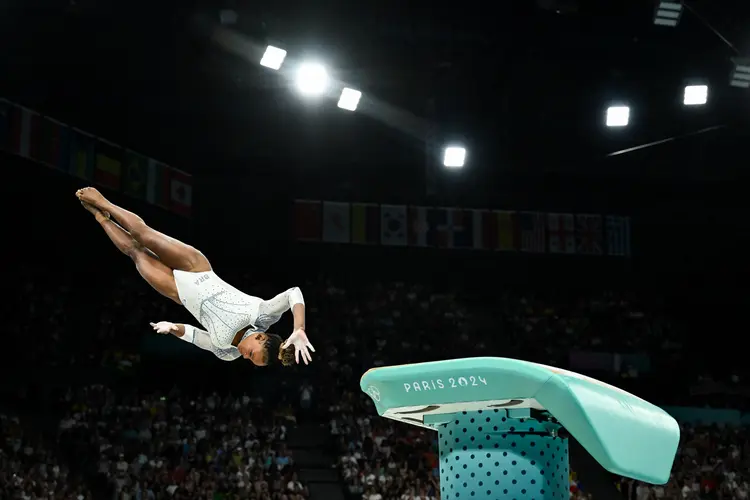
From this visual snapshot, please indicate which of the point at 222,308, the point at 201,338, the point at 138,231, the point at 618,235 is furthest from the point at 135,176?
the point at 222,308

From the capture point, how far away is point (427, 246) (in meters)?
20.6

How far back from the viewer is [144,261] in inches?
211

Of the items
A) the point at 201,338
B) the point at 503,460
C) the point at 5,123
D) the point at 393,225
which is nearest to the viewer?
the point at 503,460

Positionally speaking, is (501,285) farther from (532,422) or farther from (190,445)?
(532,422)

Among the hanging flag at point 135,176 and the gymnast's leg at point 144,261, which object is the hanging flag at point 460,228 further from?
the gymnast's leg at point 144,261

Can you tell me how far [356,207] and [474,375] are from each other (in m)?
17.0

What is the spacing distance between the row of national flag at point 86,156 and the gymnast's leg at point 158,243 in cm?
1118

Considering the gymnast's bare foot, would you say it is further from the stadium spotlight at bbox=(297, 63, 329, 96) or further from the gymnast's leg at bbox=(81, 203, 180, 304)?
the stadium spotlight at bbox=(297, 63, 329, 96)

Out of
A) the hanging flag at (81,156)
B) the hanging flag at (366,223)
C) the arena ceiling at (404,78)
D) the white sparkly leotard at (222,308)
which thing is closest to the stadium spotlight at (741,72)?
the arena ceiling at (404,78)

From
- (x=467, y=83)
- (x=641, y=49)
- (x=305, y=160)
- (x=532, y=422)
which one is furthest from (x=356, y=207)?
(x=532, y=422)

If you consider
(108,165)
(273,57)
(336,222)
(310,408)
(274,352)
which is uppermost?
(273,57)

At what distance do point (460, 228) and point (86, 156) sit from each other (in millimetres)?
8332

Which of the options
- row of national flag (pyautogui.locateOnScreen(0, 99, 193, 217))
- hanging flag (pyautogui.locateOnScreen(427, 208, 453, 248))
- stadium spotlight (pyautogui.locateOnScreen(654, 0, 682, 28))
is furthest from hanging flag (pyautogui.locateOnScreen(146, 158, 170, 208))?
stadium spotlight (pyautogui.locateOnScreen(654, 0, 682, 28))

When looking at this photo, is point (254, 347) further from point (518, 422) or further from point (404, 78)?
point (404, 78)
